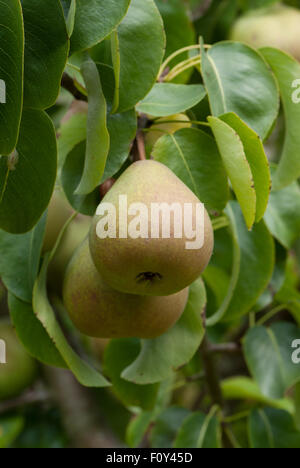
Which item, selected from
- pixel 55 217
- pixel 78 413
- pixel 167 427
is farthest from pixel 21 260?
pixel 78 413

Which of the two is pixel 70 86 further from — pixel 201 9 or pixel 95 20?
pixel 201 9

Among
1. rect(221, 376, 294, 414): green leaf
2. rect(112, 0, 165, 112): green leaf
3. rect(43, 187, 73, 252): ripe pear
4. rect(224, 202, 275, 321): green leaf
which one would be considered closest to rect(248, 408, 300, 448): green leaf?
rect(221, 376, 294, 414): green leaf

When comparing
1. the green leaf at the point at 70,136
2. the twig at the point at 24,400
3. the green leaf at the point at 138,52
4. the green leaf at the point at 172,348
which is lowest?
the twig at the point at 24,400

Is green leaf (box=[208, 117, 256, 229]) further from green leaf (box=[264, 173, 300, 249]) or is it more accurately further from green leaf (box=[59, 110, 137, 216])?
green leaf (box=[264, 173, 300, 249])

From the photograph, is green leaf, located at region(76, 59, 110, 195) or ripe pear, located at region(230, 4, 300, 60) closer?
green leaf, located at region(76, 59, 110, 195)

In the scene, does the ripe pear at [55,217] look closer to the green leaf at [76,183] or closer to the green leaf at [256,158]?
the green leaf at [76,183]

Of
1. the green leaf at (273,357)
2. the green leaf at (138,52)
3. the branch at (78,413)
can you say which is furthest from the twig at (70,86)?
the branch at (78,413)
